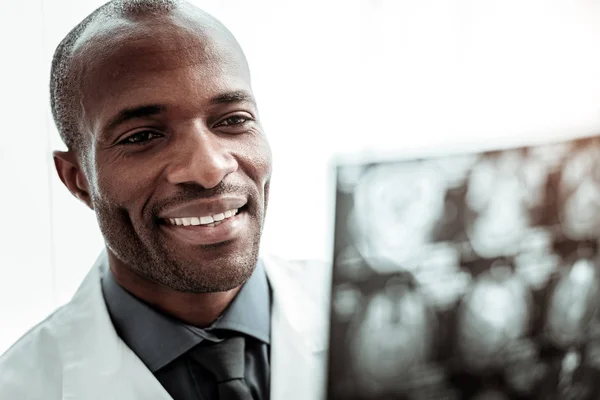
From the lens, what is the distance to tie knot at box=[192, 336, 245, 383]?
0.98 m

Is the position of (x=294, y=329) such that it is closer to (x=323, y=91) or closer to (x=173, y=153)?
(x=173, y=153)

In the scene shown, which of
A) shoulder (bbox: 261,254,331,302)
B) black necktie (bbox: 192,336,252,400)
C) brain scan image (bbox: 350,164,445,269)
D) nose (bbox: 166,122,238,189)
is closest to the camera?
brain scan image (bbox: 350,164,445,269)

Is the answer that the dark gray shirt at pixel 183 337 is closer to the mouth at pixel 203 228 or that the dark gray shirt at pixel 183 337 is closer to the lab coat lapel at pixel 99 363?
the lab coat lapel at pixel 99 363

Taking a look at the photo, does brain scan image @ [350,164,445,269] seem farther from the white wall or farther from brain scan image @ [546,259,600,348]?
the white wall

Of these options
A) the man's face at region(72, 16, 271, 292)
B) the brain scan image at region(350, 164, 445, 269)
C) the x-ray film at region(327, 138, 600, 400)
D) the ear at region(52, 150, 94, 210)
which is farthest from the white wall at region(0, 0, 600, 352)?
the brain scan image at region(350, 164, 445, 269)

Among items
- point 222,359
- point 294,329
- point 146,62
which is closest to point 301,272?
point 294,329

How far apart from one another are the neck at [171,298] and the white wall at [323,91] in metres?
0.14

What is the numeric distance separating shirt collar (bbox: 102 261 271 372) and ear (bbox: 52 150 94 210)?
131mm

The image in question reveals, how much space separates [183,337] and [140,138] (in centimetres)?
30

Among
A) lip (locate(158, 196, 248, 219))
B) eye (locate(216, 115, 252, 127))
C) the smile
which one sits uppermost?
eye (locate(216, 115, 252, 127))

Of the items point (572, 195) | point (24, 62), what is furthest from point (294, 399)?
point (24, 62)

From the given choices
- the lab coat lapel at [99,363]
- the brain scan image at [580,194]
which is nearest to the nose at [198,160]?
the lab coat lapel at [99,363]

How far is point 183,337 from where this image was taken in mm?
991

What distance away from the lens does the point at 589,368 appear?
838 mm
